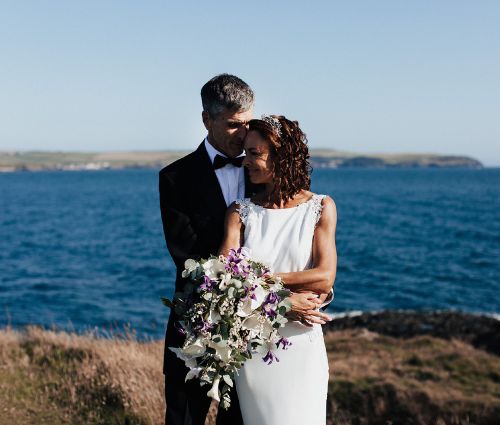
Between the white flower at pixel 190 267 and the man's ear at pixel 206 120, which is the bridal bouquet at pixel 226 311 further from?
the man's ear at pixel 206 120

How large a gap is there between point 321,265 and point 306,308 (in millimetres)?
292

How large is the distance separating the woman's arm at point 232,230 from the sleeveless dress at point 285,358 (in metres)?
0.04

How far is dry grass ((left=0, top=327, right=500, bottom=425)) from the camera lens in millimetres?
7531

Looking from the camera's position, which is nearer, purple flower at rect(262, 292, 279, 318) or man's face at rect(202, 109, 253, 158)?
purple flower at rect(262, 292, 279, 318)

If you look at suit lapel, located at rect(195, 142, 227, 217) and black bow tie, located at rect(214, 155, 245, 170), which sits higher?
black bow tie, located at rect(214, 155, 245, 170)

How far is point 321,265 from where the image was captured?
163 inches

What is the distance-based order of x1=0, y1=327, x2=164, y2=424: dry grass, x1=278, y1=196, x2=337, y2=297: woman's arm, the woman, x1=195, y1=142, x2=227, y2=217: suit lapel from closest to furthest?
1. x1=278, y1=196, x2=337, y2=297: woman's arm
2. the woman
3. x1=195, y1=142, x2=227, y2=217: suit lapel
4. x1=0, y1=327, x2=164, y2=424: dry grass

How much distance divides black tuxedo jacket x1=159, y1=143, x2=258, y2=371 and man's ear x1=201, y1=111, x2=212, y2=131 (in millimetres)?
222

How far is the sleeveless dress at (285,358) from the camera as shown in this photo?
14.0 ft

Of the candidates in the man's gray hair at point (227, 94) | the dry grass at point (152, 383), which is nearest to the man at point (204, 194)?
the man's gray hair at point (227, 94)

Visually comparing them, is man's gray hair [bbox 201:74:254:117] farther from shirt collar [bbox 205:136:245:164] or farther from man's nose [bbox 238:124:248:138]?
shirt collar [bbox 205:136:245:164]

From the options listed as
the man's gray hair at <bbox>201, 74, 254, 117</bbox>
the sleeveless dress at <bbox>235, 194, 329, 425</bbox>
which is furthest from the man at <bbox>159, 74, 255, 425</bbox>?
the sleeveless dress at <bbox>235, 194, 329, 425</bbox>

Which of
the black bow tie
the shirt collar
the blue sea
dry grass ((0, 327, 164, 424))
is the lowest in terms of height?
the blue sea

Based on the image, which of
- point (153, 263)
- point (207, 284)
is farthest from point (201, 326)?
point (153, 263)
